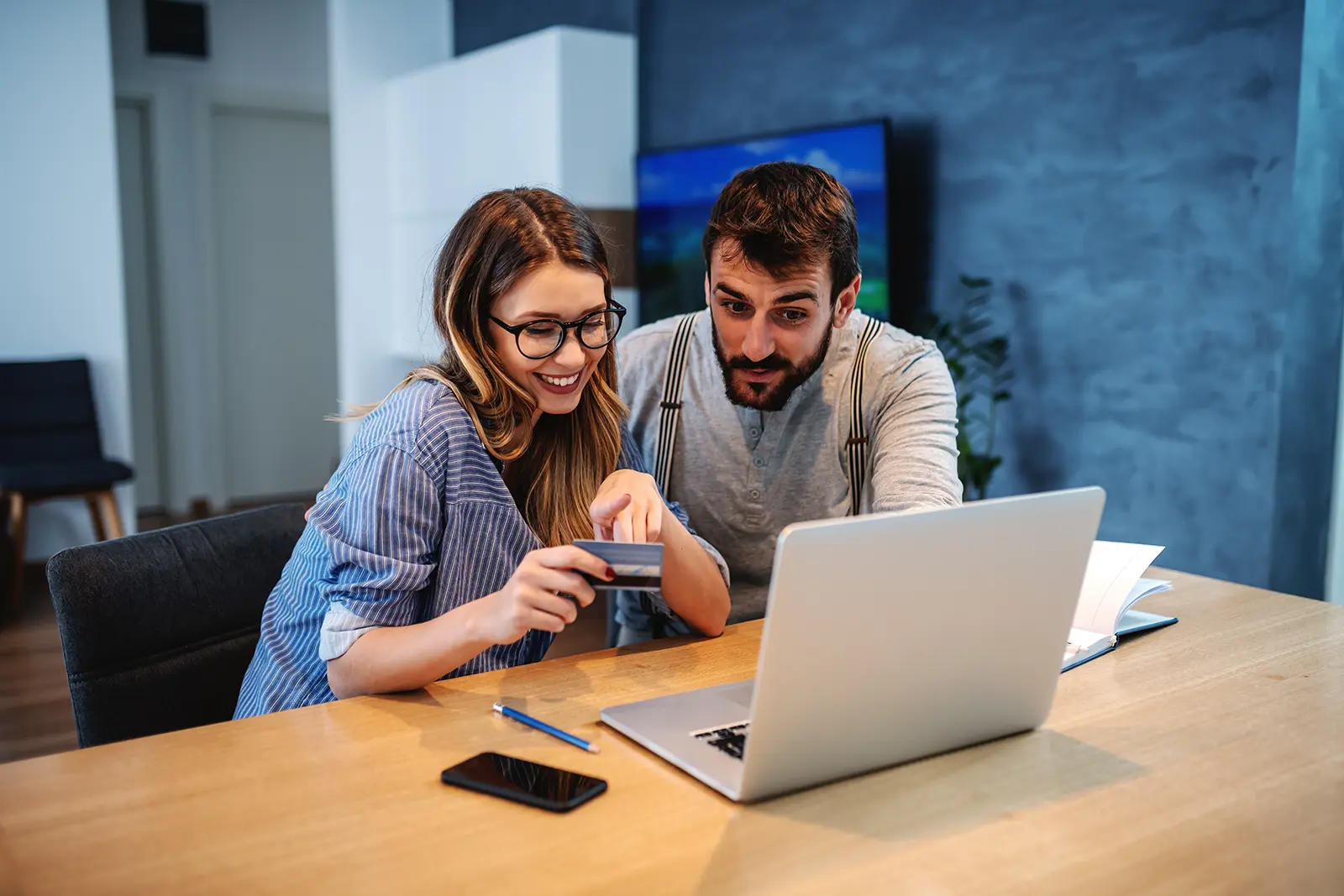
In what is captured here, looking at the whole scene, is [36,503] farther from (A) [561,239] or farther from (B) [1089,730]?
(B) [1089,730]

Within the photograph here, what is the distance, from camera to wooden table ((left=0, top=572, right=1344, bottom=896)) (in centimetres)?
87

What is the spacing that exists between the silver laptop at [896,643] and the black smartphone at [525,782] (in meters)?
0.11

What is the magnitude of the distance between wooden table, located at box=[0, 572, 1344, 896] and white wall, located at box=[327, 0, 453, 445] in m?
4.66

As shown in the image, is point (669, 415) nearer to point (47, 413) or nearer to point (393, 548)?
point (393, 548)

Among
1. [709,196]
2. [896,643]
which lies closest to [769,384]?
[896,643]

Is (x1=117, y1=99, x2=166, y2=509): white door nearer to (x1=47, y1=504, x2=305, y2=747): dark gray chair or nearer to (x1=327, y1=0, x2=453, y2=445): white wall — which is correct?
(x1=327, y1=0, x2=453, y2=445): white wall

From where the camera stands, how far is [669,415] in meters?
1.88

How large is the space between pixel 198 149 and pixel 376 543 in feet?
18.0

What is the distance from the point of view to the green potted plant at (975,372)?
3.21 metres

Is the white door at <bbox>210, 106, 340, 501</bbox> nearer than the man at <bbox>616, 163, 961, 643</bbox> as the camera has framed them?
No

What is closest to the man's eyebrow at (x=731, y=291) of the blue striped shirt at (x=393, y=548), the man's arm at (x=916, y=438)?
the man's arm at (x=916, y=438)

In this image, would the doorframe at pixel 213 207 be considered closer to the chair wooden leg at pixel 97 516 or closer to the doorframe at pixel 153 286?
the doorframe at pixel 153 286

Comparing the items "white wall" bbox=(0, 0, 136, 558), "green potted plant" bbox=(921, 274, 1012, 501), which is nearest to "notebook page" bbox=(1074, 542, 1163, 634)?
"green potted plant" bbox=(921, 274, 1012, 501)

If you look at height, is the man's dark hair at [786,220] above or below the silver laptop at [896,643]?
Answer: above
